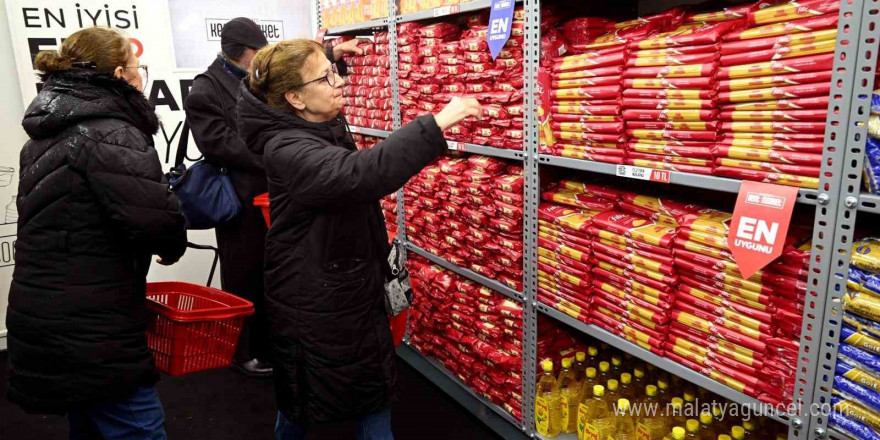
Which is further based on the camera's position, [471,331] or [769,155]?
[471,331]

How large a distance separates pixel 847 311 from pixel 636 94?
0.90 m

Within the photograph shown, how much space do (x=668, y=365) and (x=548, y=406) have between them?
75cm

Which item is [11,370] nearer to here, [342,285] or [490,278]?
[342,285]

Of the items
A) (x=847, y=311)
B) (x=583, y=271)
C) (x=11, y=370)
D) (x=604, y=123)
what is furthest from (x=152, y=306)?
(x=847, y=311)

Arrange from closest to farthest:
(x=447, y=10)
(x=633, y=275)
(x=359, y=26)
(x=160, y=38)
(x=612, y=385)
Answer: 1. (x=633, y=275)
2. (x=612, y=385)
3. (x=447, y=10)
4. (x=359, y=26)
5. (x=160, y=38)

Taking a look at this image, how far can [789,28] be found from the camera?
156cm

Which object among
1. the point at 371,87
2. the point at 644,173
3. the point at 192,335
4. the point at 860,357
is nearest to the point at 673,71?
the point at 644,173

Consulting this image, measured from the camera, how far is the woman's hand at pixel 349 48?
3633 mm

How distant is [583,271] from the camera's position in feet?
7.60

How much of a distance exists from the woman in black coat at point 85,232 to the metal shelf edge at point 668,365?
153 centimetres

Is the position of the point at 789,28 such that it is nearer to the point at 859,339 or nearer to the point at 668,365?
the point at 859,339

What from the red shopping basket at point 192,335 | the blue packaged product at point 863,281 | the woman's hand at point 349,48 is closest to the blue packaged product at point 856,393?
the blue packaged product at point 863,281

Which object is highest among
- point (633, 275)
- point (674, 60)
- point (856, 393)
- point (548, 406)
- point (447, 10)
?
point (447, 10)

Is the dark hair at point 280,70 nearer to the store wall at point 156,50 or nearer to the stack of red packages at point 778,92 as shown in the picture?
the stack of red packages at point 778,92
